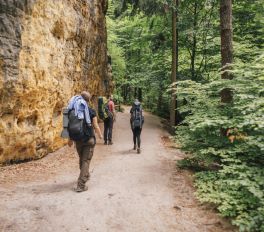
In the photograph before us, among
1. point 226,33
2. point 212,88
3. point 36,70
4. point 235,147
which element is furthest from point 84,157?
point 226,33

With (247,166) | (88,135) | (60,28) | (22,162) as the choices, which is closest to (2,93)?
(22,162)

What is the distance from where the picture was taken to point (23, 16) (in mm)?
8828

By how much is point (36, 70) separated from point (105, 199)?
16.8 feet

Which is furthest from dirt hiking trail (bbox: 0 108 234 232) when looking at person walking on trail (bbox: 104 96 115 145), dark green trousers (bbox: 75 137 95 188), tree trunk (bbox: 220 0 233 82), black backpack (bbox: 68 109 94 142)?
tree trunk (bbox: 220 0 233 82)

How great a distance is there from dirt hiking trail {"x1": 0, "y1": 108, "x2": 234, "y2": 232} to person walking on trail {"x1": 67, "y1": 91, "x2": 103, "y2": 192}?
45cm

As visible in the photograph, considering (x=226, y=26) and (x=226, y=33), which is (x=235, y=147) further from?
(x=226, y=26)

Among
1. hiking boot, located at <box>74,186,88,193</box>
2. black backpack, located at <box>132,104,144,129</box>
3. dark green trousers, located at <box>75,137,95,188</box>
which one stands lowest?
hiking boot, located at <box>74,186,88,193</box>

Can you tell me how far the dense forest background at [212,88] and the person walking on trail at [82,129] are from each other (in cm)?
245

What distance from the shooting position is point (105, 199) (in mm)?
6223

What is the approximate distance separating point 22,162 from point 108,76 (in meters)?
13.0

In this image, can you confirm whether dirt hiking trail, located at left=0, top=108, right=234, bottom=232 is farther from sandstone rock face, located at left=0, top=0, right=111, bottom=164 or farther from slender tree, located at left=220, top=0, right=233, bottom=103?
slender tree, located at left=220, top=0, right=233, bottom=103

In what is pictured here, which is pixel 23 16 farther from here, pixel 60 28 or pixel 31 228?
pixel 31 228

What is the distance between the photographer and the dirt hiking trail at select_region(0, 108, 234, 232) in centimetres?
510

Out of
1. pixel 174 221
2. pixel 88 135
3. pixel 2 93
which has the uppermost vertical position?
pixel 2 93
